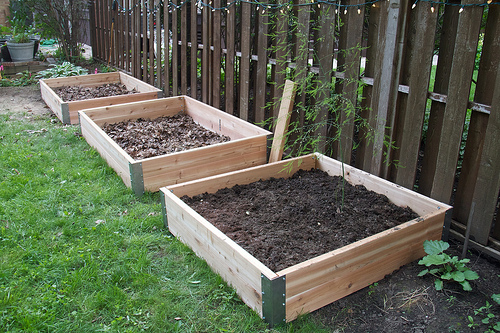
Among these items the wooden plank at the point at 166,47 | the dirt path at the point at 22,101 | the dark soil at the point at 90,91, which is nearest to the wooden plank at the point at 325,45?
the wooden plank at the point at 166,47

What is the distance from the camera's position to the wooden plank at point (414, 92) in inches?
125

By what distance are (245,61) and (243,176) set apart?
5.75ft

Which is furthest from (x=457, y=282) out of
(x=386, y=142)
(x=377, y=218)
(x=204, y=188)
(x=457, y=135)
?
(x=204, y=188)

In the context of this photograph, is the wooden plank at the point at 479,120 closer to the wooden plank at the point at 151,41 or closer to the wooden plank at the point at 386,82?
the wooden plank at the point at 386,82

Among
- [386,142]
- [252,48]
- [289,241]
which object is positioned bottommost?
[289,241]

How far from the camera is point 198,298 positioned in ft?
9.02

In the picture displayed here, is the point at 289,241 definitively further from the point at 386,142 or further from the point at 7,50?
the point at 7,50

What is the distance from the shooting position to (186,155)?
14.1ft

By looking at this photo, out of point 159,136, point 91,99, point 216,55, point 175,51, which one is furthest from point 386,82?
point 91,99

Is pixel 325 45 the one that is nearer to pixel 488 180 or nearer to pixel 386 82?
pixel 386 82

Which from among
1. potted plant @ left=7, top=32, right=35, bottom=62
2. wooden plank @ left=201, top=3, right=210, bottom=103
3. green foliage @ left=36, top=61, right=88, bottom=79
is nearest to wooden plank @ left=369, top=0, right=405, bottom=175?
wooden plank @ left=201, top=3, right=210, bottom=103

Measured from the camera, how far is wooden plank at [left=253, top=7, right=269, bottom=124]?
4664mm

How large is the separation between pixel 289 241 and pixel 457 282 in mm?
1108

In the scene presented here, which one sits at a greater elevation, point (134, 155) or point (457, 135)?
point (457, 135)
